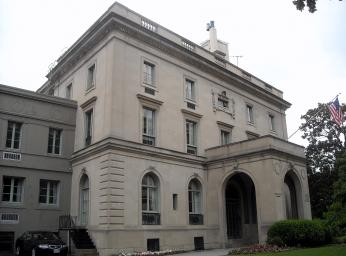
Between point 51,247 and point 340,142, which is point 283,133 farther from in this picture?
point 51,247

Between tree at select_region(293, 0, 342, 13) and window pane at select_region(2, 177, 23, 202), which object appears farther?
window pane at select_region(2, 177, 23, 202)

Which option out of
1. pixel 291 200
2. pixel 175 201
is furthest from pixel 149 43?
pixel 291 200

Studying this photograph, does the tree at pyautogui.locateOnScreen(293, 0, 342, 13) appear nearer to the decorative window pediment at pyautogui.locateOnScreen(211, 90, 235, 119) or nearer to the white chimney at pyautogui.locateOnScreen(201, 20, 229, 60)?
the decorative window pediment at pyautogui.locateOnScreen(211, 90, 235, 119)

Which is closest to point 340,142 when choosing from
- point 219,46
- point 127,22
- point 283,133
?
point 283,133

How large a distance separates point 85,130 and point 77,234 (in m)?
6.67

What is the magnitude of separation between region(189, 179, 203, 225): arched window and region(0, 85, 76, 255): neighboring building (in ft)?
26.1

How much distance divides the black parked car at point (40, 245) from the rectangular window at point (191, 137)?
10.7 m

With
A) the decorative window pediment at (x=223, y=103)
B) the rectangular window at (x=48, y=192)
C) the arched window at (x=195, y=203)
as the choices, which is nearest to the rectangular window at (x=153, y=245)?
the arched window at (x=195, y=203)

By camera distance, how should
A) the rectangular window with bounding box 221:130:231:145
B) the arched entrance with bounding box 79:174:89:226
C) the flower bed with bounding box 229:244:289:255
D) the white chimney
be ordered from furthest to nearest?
the white chimney < the rectangular window with bounding box 221:130:231:145 < the arched entrance with bounding box 79:174:89:226 < the flower bed with bounding box 229:244:289:255

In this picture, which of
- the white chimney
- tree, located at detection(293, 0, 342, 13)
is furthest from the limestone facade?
tree, located at detection(293, 0, 342, 13)

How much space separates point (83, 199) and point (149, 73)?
354 inches

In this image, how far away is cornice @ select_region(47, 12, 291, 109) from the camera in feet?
79.9

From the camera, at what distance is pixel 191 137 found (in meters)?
28.1

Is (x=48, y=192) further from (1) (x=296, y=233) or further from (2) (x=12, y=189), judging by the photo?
(1) (x=296, y=233)
